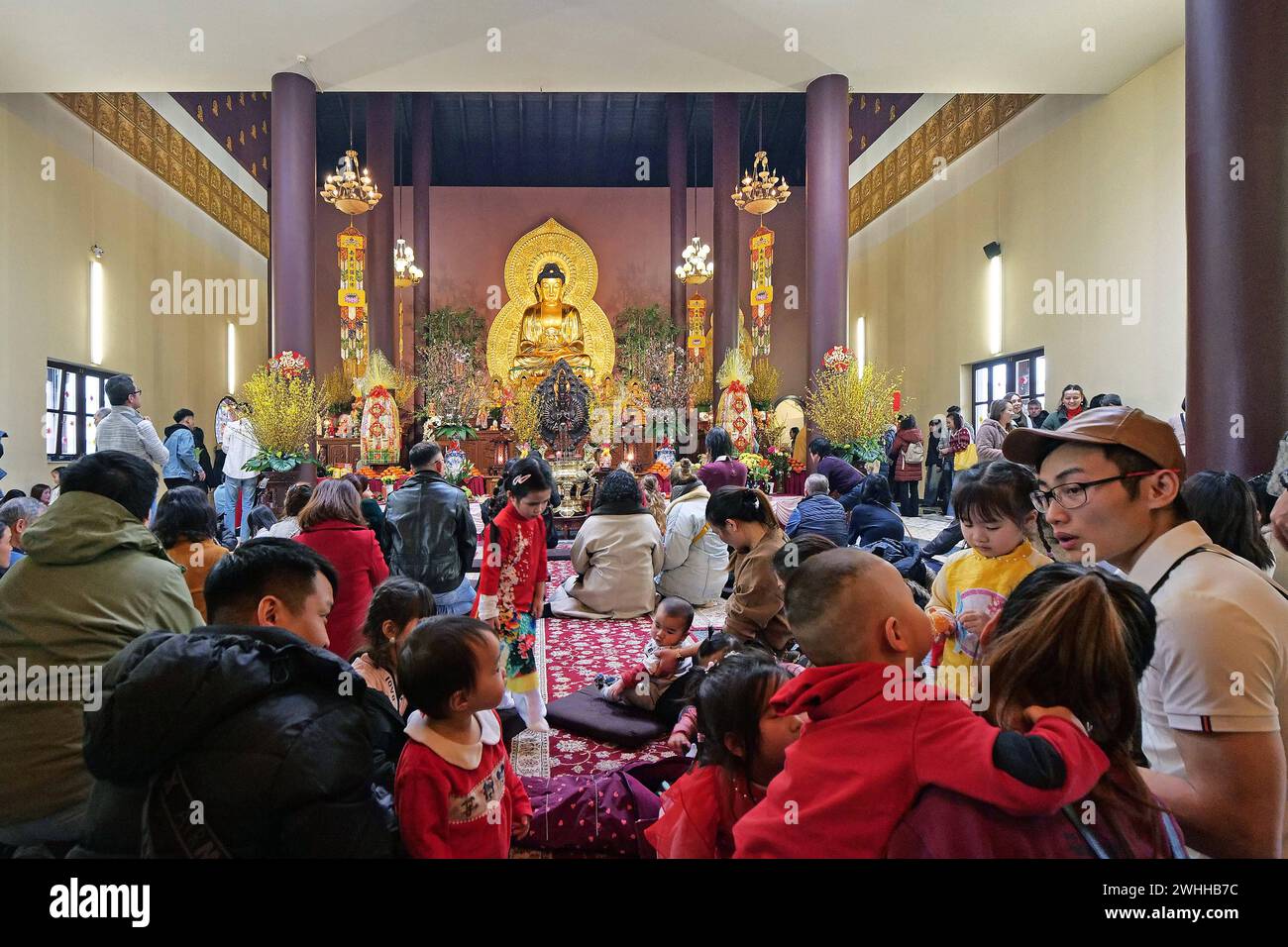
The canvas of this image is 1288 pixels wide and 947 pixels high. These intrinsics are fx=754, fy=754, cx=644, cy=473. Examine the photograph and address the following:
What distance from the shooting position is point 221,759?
129 centimetres

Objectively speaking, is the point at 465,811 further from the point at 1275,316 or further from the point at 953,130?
the point at 953,130

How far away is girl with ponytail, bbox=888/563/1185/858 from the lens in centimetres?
109

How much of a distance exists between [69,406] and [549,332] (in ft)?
31.6

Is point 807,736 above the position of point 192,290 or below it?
below

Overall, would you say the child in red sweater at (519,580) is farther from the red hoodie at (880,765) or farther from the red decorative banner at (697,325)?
the red decorative banner at (697,325)

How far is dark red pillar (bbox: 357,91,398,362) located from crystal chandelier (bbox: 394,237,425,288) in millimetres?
436

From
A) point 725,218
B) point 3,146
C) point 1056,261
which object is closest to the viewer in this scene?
point 3,146

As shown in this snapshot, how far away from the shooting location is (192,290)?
1288 centimetres

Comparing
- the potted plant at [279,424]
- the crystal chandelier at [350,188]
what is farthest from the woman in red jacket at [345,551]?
the crystal chandelier at [350,188]

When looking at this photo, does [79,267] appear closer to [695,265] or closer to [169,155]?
[169,155]

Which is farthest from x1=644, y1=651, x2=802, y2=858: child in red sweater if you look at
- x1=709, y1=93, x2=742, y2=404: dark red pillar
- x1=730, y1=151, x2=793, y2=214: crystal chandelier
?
x1=709, y1=93, x2=742, y2=404: dark red pillar

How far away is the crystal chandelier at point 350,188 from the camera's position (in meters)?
11.6
